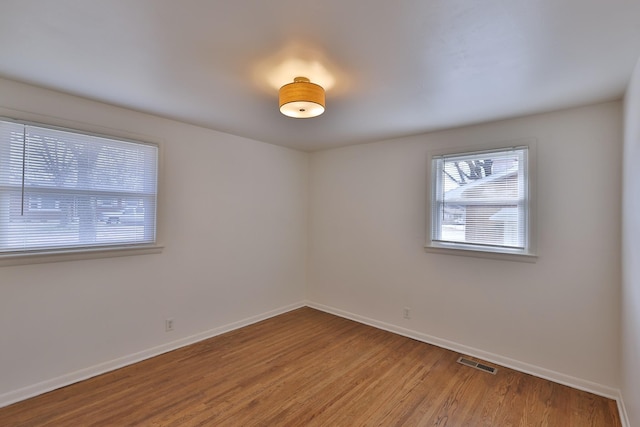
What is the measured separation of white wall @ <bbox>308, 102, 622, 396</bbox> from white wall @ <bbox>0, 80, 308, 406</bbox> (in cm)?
95

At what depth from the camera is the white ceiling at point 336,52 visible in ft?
4.66

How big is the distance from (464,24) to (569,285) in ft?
8.01

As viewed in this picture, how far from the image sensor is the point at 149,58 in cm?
190

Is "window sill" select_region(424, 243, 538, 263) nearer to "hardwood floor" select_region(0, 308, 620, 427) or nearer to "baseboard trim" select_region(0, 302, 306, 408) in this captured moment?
"hardwood floor" select_region(0, 308, 620, 427)

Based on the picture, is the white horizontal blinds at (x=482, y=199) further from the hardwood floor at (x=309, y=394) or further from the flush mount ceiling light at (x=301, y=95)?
the flush mount ceiling light at (x=301, y=95)

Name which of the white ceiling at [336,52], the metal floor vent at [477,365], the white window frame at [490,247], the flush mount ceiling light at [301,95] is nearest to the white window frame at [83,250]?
the white ceiling at [336,52]

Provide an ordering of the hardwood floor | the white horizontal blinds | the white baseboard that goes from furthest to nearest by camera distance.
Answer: the white horizontal blinds < the white baseboard < the hardwood floor

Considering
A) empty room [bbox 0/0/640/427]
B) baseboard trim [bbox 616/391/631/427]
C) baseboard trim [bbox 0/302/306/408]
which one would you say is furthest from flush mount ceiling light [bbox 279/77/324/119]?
baseboard trim [bbox 616/391/631/427]

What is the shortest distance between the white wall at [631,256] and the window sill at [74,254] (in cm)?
382

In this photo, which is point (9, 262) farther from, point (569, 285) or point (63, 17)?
point (569, 285)

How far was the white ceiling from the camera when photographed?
1421mm

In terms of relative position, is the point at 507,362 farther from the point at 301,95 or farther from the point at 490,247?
the point at 301,95

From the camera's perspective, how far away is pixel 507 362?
293 centimetres

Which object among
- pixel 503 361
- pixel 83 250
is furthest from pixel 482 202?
pixel 83 250
